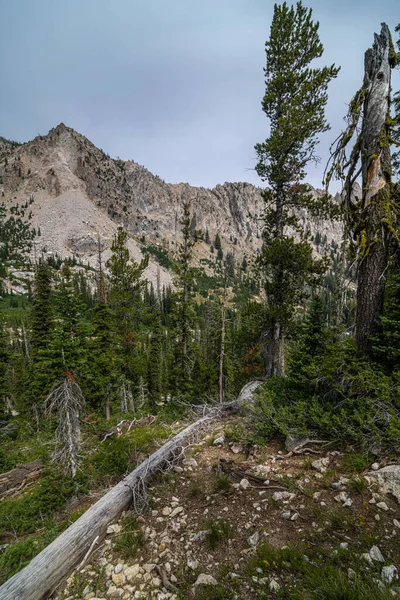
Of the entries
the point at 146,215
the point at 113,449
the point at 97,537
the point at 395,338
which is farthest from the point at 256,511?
the point at 146,215

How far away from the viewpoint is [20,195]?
166 meters

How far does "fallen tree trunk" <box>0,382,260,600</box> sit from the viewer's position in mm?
3297

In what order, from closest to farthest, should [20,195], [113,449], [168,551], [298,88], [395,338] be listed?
1. [168,551]
2. [395,338]
3. [113,449]
4. [298,88]
5. [20,195]

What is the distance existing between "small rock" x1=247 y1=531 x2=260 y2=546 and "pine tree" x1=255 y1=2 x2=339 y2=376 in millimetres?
7027

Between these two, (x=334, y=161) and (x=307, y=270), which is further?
(x=307, y=270)

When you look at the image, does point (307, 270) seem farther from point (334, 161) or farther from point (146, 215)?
point (146, 215)

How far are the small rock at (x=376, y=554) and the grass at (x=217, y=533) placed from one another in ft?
5.97

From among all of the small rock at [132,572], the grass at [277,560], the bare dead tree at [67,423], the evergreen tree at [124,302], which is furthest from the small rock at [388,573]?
the evergreen tree at [124,302]

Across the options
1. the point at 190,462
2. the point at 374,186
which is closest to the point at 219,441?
the point at 190,462

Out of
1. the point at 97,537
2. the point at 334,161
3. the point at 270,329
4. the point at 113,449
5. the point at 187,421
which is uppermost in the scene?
the point at 334,161

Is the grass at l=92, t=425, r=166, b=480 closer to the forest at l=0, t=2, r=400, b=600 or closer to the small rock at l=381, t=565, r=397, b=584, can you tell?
the forest at l=0, t=2, r=400, b=600

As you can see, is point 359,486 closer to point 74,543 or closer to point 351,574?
point 351,574

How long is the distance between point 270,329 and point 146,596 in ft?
27.7

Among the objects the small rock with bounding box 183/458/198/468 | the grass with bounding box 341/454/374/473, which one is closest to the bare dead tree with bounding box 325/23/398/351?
the grass with bounding box 341/454/374/473
